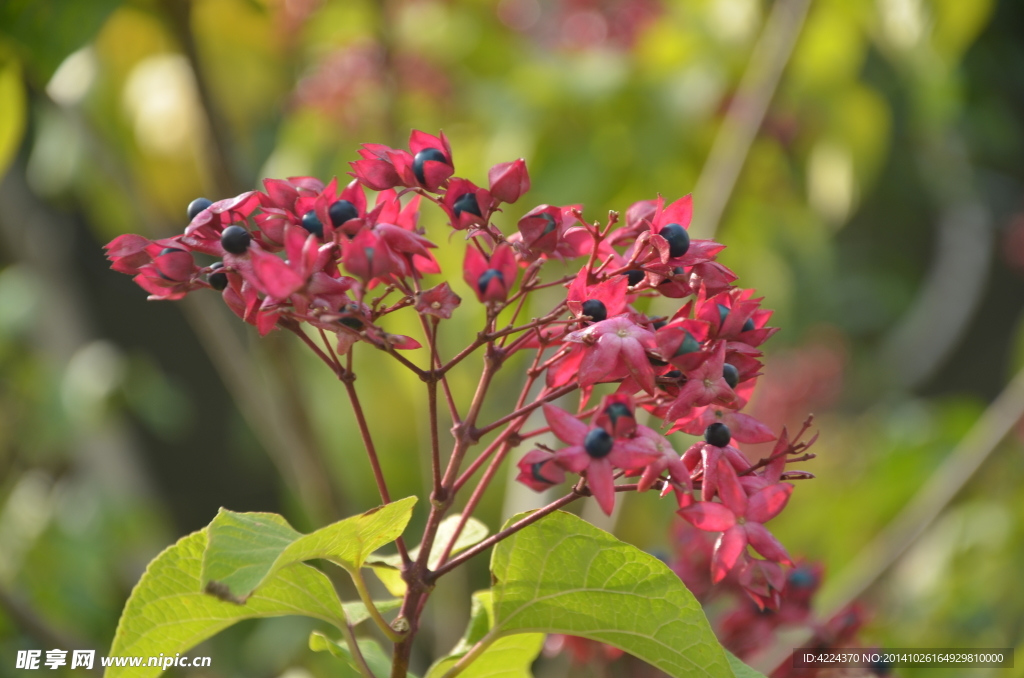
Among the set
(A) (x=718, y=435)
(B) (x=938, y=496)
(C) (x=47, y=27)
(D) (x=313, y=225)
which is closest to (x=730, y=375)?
(A) (x=718, y=435)

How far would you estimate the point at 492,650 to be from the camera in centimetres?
55

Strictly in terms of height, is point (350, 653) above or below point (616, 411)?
below

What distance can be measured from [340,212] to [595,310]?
5.8 inches

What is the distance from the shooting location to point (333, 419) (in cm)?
192

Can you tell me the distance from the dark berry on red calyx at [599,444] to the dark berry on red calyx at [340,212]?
6.8 inches

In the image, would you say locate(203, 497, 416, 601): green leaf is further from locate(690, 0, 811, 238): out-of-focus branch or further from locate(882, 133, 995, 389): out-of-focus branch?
locate(882, 133, 995, 389): out-of-focus branch

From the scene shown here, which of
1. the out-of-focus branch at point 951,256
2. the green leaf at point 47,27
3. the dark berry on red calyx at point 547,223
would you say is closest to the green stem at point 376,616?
the dark berry on red calyx at point 547,223

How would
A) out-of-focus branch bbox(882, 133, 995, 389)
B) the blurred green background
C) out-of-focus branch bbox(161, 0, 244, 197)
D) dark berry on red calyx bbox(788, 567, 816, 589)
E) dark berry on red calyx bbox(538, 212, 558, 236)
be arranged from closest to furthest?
dark berry on red calyx bbox(538, 212, 558, 236), dark berry on red calyx bbox(788, 567, 816, 589), out-of-focus branch bbox(161, 0, 244, 197), the blurred green background, out-of-focus branch bbox(882, 133, 995, 389)

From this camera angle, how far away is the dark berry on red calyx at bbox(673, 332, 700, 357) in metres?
0.45

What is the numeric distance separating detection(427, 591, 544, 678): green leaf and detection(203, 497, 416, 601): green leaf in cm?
10

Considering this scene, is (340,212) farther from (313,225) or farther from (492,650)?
(492,650)

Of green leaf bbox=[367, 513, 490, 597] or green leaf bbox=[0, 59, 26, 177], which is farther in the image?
green leaf bbox=[0, 59, 26, 177]

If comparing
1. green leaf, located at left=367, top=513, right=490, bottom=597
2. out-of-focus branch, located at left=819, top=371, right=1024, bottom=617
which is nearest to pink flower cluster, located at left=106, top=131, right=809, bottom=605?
green leaf, located at left=367, top=513, right=490, bottom=597

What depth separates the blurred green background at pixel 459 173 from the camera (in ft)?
3.83
